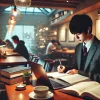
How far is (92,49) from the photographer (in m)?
1.95

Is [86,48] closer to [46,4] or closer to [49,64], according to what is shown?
[49,64]

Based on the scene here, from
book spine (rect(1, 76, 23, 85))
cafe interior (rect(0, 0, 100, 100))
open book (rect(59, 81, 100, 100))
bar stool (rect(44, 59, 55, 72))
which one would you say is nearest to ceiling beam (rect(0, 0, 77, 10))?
cafe interior (rect(0, 0, 100, 100))

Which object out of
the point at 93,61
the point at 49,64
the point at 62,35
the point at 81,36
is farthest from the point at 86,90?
the point at 62,35

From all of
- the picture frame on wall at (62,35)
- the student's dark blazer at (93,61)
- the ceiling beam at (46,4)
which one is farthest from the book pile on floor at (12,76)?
the picture frame on wall at (62,35)

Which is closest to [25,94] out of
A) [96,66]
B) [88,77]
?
[88,77]

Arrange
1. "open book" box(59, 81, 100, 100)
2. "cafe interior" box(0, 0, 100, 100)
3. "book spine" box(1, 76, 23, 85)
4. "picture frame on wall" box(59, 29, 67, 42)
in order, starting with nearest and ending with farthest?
"open book" box(59, 81, 100, 100) < "book spine" box(1, 76, 23, 85) < "cafe interior" box(0, 0, 100, 100) < "picture frame on wall" box(59, 29, 67, 42)

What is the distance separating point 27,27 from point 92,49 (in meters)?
13.4

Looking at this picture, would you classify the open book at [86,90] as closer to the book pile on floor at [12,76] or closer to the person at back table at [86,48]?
the person at back table at [86,48]

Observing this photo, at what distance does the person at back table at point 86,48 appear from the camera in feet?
6.02

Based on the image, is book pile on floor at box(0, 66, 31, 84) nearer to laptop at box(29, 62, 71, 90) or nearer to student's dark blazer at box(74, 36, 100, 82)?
laptop at box(29, 62, 71, 90)

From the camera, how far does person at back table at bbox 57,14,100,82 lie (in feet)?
6.02

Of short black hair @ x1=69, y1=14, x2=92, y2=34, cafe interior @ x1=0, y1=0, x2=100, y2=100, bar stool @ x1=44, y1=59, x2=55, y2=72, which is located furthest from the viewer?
cafe interior @ x1=0, y1=0, x2=100, y2=100

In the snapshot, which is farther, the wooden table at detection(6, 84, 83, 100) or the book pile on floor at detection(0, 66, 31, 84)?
the book pile on floor at detection(0, 66, 31, 84)

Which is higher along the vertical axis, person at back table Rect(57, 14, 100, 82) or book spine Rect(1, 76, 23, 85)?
person at back table Rect(57, 14, 100, 82)
